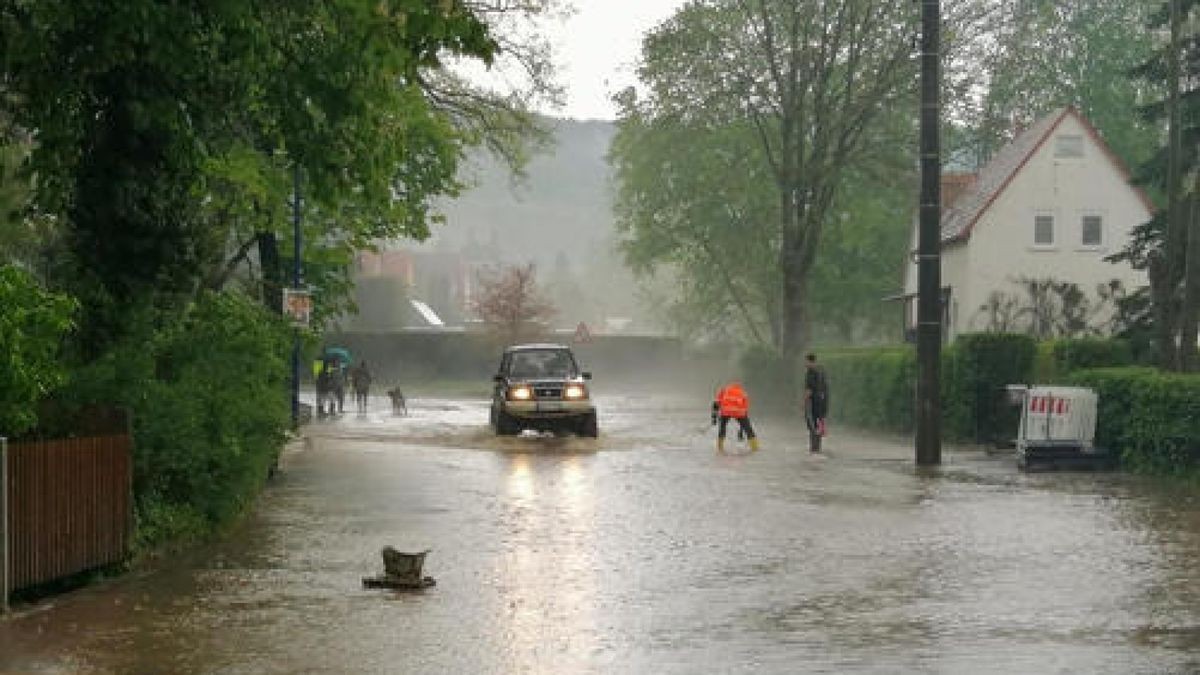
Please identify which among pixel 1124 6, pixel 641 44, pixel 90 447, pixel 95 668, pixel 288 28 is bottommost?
pixel 95 668

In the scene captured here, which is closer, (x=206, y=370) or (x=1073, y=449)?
(x=206, y=370)

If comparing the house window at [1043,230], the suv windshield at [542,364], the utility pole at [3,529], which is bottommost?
the utility pole at [3,529]

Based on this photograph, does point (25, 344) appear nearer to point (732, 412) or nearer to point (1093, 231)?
point (732, 412)

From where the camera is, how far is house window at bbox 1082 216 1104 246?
189 ft

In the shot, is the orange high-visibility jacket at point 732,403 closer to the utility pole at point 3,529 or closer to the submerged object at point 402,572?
the submerged object at point 402,572

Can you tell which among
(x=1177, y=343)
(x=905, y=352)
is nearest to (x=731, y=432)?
(x=905, y=352)

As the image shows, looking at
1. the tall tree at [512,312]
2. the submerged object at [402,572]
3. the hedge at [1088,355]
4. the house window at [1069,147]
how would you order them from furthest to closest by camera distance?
the tall tree at [512,312] → the house window at [1069,147] → the hedge at [1088,355] → the submerged object at [402,572]

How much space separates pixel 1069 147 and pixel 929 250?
32832 mm

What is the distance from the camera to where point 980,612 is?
471 inches

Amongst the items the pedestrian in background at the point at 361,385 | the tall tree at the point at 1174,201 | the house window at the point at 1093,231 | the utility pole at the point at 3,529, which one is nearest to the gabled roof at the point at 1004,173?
the house window at the point at 1093,231

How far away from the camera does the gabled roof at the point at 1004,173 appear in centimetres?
5622

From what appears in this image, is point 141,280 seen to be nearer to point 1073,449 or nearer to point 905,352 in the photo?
point 1073,449

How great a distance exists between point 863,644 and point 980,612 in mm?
1680

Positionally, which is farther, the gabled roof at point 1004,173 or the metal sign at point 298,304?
the gabled roof at point 1004,173
